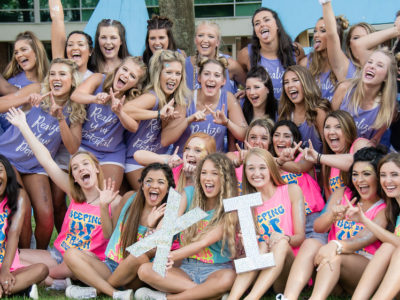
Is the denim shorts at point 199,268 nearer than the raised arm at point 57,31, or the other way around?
the denim shorts at point 199,268

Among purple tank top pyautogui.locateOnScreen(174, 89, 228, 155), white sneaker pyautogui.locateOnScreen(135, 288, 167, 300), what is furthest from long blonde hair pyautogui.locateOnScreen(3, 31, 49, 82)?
white sneaker pyautogui.locateOnScreen(135, 288, 167, 300)

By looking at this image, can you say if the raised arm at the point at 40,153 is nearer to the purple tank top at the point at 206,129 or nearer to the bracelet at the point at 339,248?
the purple tank top at the point at 206,129

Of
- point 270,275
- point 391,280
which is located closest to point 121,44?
point 270,275

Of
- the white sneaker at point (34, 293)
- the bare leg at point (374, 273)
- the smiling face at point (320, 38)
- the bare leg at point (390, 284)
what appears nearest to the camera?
the bare leg at point (390, 284)

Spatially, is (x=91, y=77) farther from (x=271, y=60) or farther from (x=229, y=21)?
(x=229, y=21)

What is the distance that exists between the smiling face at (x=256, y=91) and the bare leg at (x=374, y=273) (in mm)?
2134

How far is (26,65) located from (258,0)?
15.8 metres

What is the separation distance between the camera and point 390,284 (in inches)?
155

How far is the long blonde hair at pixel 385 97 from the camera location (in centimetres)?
520

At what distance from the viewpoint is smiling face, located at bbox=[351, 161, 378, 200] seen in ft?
14.7

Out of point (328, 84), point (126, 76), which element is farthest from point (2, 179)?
point (328, 84)

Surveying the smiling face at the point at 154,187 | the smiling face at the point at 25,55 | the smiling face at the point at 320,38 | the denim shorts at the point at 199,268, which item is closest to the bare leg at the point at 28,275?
the smiling face at the point at 154,187

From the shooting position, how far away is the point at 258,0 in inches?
817

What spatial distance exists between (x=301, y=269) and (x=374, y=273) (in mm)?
500
